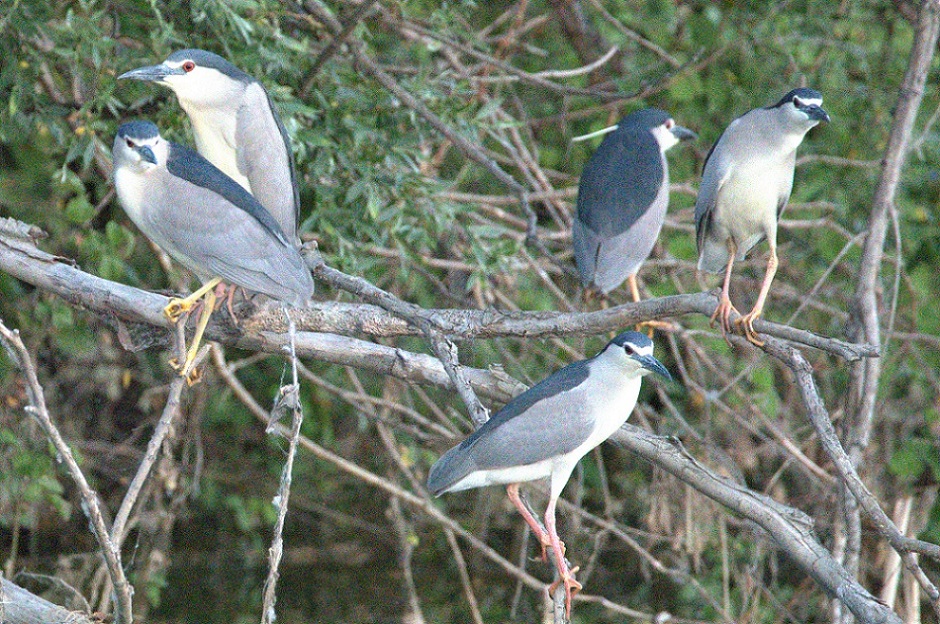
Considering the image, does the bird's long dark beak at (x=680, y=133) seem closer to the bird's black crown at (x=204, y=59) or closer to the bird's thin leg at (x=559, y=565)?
the bird's black crown at (x=204, y=59)

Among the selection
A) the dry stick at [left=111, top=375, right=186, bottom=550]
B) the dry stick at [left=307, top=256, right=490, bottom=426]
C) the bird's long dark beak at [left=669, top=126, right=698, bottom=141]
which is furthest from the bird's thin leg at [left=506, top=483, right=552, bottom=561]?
the bird's long dark beak at [left=669, top=126, right=698, bottom=141]

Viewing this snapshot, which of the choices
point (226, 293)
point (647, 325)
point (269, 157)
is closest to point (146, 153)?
point (226, 293)

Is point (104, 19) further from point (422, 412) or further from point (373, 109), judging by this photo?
point (422, 412)

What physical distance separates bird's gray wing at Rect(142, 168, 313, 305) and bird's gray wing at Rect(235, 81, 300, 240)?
52 cm

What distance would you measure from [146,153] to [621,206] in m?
1.67

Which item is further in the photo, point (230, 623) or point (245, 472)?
point (245, 472)

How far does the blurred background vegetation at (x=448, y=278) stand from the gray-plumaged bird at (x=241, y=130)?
0.27 ft

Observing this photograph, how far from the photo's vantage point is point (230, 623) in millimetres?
5281

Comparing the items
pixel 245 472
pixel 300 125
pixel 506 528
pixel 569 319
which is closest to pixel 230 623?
pixel 245 472

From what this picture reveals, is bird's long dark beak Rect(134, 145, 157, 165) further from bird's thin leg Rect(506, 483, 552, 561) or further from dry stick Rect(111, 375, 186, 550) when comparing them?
bird's thin leg Rect(506, 483, 552, 561)

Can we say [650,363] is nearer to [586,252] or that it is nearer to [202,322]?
[202,322]

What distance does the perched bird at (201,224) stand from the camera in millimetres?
2871

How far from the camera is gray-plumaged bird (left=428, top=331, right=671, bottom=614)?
2.63m

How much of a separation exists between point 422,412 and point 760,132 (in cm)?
260
